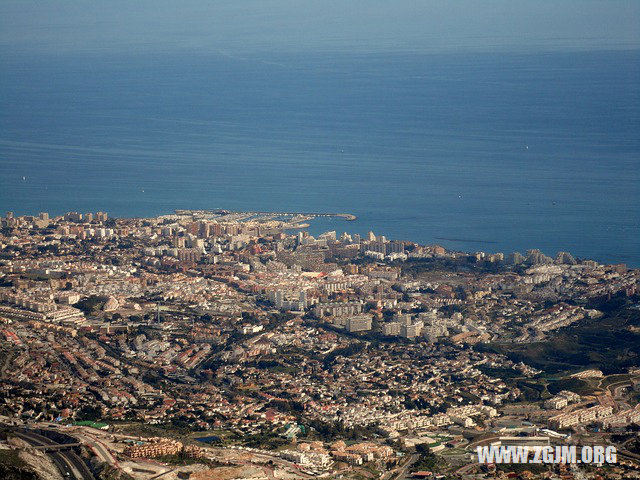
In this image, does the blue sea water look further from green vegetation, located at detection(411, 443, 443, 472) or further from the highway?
the highway

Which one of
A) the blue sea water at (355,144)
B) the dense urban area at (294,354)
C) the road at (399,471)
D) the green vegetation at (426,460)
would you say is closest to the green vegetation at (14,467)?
the dense urban area at (294,354)

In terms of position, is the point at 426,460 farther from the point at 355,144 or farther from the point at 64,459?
the point at 355,144

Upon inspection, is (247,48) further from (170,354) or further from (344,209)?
(170,354)

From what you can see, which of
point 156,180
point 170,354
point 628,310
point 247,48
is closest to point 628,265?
point 628,310

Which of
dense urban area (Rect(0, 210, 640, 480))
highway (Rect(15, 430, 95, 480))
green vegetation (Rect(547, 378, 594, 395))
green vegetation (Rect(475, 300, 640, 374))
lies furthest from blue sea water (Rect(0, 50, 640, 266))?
highway (Rect(15, 430, 95, 480))

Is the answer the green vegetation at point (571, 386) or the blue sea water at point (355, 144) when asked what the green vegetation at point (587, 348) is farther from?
the blue sea water at point (355, 144)

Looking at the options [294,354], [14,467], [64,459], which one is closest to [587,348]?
[294,354]
